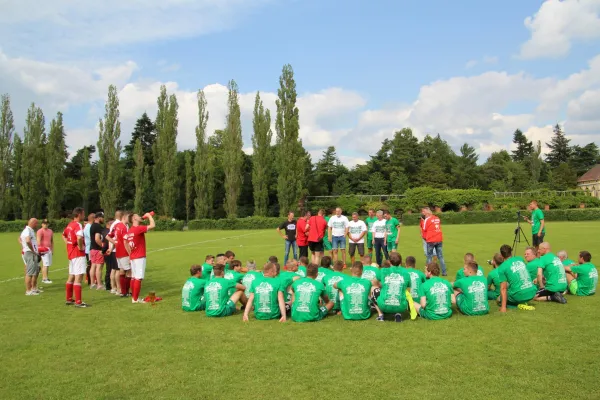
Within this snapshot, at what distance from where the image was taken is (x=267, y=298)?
8094 mm

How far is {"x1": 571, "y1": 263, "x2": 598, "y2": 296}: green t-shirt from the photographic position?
9.42 metres

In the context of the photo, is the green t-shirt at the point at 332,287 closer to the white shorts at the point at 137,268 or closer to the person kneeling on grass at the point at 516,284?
the person kneeling on grass at the point at 516,284

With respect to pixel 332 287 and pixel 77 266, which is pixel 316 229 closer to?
pixel 332 287

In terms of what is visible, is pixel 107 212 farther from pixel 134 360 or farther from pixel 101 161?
pixel 134 360

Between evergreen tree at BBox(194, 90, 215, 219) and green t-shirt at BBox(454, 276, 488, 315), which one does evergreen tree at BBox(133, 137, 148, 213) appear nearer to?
evergreen tree at BBox(194, 90, 215, 219)

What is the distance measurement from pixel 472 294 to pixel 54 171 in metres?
54.4

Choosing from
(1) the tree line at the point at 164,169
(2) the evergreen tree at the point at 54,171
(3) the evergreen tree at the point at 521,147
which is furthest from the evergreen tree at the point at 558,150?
(2) the evergreen tree at the point at 54,171

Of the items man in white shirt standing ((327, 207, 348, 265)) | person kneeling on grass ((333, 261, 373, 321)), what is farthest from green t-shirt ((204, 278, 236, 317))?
man in white shirt standing ((327, 207, 348, 265))

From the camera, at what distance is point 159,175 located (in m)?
56.3

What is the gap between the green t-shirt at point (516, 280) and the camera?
27.7ft

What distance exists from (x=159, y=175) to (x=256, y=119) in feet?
44.8

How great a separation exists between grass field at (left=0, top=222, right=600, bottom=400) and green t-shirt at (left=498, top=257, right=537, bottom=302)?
39 cm

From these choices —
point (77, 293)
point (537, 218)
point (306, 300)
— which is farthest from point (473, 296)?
point (537, 218)

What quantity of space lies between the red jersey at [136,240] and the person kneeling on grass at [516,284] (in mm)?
7205
